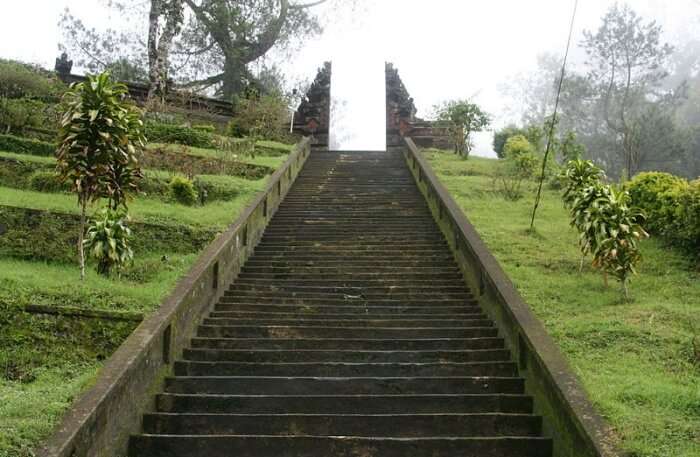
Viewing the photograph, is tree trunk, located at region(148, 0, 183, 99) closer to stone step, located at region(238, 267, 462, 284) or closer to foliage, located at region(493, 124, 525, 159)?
foliage, located at region(493, 124, 525, 159)

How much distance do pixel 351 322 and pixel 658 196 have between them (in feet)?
20.9

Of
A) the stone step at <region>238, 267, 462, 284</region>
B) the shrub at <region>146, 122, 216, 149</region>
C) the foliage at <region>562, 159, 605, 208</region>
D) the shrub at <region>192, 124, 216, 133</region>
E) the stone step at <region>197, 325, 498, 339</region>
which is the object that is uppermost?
the shrub at <region>192, 124, 216, 133</region>

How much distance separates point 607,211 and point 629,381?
3.41 metres

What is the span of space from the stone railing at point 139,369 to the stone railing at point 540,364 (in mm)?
2983

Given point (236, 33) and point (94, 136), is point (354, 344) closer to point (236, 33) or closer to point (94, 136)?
point (94, 136)

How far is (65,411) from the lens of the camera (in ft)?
16.0

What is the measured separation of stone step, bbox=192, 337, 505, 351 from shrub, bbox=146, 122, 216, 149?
13142mm

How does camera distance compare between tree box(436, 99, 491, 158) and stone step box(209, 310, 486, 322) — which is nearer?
stone step box(209, 310, 486, 322)

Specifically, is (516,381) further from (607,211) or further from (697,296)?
(697,296)

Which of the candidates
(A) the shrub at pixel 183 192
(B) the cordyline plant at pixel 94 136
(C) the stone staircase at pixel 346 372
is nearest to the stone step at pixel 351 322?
(C) the stone staircase at pixel 346 372

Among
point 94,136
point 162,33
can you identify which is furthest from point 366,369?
point 162,33

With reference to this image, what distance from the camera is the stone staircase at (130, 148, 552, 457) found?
522 cm

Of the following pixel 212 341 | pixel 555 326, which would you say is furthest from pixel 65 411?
pixel 555 326

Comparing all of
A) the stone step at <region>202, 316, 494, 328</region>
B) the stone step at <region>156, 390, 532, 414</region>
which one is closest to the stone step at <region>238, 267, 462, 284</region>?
the stone step at <region>202, 316, 494, 328</region>
